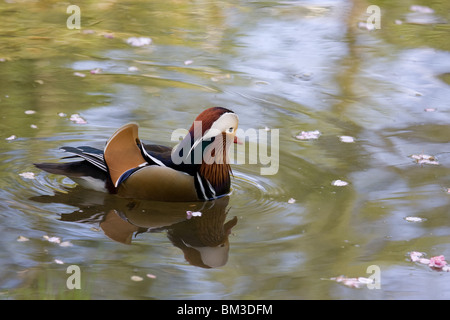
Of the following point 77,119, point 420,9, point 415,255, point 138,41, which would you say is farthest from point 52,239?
point 420,9

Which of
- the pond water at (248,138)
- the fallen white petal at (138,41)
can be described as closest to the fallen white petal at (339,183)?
the pond water at (248,138)

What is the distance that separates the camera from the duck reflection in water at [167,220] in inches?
224

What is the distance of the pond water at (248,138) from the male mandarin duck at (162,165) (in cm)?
12

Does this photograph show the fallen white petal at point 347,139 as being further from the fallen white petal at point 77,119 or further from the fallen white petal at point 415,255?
the fallen white petal at point 77,119

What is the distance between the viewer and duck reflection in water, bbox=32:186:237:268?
18.6 ft

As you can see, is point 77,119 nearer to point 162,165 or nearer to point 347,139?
point 162,165

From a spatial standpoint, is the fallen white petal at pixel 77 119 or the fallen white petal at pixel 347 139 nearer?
the fallen white petal at pixel 347 139

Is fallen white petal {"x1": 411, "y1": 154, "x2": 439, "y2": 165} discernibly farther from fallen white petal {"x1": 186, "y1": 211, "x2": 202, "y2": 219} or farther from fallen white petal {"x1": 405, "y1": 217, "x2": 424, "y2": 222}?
fallen white petal {"x1": 186, "y1": 211, "x2": 202, "y2": 219}

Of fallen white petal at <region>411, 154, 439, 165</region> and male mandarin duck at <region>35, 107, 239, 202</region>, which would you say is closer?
male mandarin duck at <region>35, 107, 239, 202</region>

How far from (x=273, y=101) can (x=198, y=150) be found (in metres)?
2.36

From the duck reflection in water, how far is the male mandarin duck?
4.0 inches

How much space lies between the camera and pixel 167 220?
6082 millimetres

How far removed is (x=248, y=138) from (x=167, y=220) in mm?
1815

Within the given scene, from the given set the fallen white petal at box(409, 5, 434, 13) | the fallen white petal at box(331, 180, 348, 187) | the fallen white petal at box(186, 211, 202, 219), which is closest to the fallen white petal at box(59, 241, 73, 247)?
the fallen white petal at box(186, 211, 202, 219)
